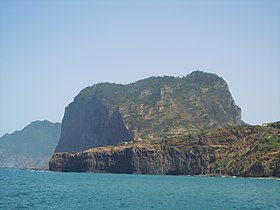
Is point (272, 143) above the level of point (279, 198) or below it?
above

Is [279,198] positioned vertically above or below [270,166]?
below

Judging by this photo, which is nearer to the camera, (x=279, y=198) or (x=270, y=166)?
(x=279, y=198)

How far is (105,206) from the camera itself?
7675 cm

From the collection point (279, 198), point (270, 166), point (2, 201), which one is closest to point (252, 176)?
point (270, 166)

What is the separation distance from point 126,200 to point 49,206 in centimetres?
1629

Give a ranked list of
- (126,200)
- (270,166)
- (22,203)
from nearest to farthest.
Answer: (22,203) < (126,200) < (270,166)

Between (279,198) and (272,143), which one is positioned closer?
(279,198)

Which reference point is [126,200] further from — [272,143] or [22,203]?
[272,143]

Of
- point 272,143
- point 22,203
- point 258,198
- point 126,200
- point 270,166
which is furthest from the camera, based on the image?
point 272,143

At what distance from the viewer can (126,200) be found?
283 ft

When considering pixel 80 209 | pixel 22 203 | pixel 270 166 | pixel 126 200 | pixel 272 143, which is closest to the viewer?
pixel 80 209

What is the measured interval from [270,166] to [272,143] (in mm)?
17562

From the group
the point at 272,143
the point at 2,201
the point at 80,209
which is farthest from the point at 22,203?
the point at 272,143

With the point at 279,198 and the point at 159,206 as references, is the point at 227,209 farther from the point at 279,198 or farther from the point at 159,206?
the point at 279,198
